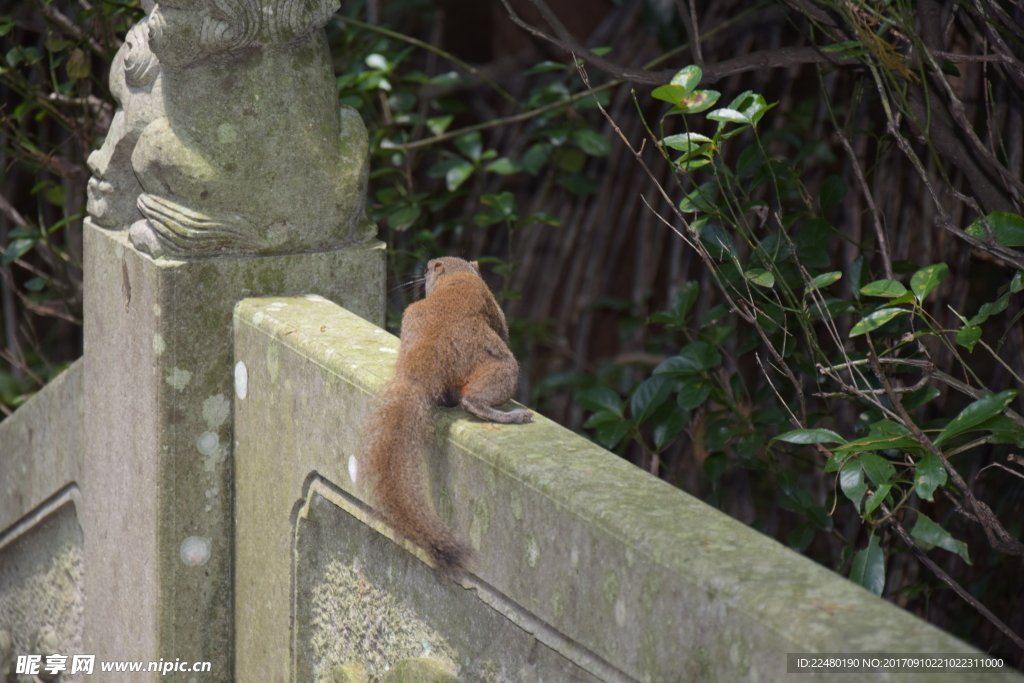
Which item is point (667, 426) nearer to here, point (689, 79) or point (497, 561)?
point (689, 79)

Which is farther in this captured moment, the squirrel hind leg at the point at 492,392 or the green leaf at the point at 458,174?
the green leaf at the point at 458,174

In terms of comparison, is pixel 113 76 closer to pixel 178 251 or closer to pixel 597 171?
pixel 178 251

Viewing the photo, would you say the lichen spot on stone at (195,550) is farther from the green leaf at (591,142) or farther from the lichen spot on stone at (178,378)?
the green leaf at (591,142)

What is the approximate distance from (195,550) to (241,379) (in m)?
0.40

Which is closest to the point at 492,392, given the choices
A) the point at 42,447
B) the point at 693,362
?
the point at 693,362

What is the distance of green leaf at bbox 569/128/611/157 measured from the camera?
147 inches

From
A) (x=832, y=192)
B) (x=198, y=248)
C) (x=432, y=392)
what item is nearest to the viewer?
(x=432, y=392)

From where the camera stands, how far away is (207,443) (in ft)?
8.02

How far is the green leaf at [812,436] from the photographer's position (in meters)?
2.07

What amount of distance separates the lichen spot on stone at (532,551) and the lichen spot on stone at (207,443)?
3.36ft

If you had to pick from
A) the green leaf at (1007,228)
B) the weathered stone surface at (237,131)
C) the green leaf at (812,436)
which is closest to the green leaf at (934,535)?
the green leaf at (812,436)

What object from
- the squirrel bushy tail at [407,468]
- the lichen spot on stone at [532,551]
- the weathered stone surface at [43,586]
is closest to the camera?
the lichen spot on stone at [532,551]

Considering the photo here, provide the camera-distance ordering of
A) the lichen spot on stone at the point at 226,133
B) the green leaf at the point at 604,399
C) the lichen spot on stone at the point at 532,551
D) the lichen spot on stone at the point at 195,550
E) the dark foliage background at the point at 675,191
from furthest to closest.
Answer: the green leaf at the point at 604,399 < the dark foliage background at the point at 675,191 < the lichen spot on stone at the point at 195,550 < the lichen spot on stone at the point at 226,133 < the lichen spot on stone at the point at 532,551

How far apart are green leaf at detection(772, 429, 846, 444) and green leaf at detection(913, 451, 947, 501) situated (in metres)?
0.16
